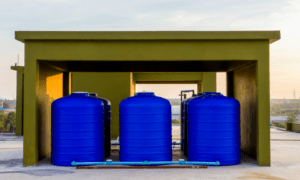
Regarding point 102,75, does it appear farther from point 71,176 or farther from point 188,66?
point 71,176

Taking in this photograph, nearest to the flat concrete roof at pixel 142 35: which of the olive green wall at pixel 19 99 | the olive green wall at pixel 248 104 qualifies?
the olive green wall at pixel 248 104

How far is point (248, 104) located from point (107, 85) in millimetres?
7913

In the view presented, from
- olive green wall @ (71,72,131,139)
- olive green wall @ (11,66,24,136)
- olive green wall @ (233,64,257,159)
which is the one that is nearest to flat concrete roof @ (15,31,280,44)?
olive green wall @ (233,64,257,159)

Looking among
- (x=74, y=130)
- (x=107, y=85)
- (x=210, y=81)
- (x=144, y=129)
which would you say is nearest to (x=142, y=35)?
(x=144, y=129)

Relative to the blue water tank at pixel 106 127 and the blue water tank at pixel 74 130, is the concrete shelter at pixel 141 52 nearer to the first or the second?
the blue water tank at pixel 74 130

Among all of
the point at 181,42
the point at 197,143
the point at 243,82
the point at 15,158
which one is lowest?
the point at 15,158

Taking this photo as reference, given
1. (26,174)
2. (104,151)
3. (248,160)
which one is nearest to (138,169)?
(104,151)

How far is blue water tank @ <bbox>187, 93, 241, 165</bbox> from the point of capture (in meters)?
8.15

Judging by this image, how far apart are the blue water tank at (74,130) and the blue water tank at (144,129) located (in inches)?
31.7

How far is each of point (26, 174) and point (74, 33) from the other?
3.65m

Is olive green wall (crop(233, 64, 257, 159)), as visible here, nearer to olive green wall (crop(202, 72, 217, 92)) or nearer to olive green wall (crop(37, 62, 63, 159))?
olive green wall (crop(37, 62, 63, 159))

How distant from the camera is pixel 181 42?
8.36m

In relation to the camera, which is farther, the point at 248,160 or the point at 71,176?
the point at 248,160

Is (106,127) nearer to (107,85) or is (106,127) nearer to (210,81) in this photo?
(107,85)
